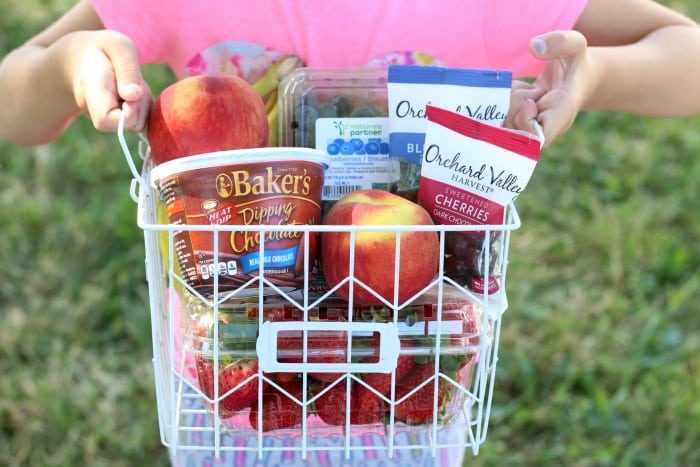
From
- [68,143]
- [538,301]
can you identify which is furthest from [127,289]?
[538,301]

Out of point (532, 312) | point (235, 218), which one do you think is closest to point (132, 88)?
point (235, 218)

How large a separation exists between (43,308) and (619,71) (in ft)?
5.01

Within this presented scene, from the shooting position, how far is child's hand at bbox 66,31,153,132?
0.90 m

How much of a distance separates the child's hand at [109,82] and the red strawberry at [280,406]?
31cm

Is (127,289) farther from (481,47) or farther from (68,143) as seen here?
(481,47)

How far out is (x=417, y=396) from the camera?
881mm

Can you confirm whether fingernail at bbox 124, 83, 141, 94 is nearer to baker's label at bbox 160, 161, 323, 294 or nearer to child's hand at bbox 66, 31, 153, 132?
child's hand at bbox 66, 31, 153, 132

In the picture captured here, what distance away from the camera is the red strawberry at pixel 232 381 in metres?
0.86

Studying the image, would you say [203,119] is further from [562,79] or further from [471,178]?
[562,79]

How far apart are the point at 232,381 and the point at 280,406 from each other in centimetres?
5

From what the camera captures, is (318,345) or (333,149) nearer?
(318,345)

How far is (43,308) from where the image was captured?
7.00ft

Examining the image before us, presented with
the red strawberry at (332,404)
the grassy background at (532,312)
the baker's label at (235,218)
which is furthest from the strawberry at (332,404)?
the grassy background at (532,312)

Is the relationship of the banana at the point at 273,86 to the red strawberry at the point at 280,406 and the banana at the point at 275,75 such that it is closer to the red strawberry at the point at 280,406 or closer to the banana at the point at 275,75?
the banana at the point at 275,75
